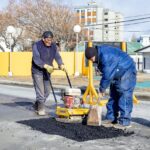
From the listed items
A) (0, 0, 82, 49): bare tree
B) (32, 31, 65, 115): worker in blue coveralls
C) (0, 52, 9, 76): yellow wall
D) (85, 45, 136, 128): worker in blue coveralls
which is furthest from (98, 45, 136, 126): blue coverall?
(0, 0, 82, 49): bare tree

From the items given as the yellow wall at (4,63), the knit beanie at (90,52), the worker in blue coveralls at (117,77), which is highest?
the knit beanie at (90,52)

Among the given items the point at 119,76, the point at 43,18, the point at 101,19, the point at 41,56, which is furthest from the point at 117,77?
the point at 101,19

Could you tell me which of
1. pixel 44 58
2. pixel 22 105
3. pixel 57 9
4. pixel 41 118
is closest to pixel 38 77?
pixel 44 58

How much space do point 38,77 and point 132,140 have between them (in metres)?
3.87

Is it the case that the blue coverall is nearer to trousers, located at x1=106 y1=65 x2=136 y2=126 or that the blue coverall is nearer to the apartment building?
trousers, located at x1=106 y1=65 x2=136 y2=126

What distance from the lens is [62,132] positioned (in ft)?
27.9

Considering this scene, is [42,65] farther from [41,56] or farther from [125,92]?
[125,92]

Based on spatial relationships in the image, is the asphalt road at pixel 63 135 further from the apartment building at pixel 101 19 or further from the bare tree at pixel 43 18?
the apartment building at pixel 101 19

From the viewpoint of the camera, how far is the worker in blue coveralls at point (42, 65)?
35.8 feet

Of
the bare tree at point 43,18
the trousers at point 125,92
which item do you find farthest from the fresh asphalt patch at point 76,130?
the bare tree at point 43,18

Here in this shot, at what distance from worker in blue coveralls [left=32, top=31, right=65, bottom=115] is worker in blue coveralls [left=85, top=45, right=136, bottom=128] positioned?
7.22 ft

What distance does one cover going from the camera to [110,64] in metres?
8.73

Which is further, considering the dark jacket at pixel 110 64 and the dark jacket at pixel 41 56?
the dark jacket at pixel 41 56

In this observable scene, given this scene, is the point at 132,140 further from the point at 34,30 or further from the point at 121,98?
the point at 34,30
